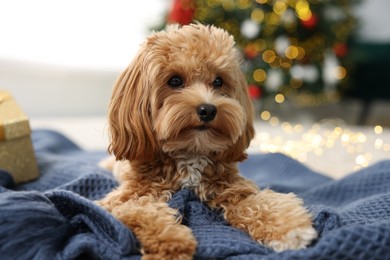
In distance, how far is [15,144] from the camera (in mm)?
2281

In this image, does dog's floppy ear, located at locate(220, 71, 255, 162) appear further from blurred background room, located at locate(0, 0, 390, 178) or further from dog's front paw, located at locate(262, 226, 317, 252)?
blurred background room, located at locate(0, 0, 390, 178)

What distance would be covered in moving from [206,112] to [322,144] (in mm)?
2022

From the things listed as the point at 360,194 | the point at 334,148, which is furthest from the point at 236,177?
the point at 334,148

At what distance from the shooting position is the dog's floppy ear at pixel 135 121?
1.67 metres

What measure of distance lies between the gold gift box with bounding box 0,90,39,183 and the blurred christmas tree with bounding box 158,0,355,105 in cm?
212

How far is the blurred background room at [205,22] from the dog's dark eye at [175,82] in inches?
86.0

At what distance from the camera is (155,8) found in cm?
507

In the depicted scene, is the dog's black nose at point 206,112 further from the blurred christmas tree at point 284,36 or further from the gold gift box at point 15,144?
the blurred christmas tree at point 284,36

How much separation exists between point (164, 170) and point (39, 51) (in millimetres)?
3493

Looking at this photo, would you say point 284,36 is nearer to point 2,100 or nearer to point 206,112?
point 2,100

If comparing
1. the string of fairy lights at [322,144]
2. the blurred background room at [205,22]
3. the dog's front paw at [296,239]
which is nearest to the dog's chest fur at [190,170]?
the dog's front paw at [296,239]

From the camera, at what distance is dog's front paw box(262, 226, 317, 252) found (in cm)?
146

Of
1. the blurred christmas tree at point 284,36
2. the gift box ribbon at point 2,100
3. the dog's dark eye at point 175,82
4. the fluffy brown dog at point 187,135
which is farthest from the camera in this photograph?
the blurred christmas tree at point 284,36

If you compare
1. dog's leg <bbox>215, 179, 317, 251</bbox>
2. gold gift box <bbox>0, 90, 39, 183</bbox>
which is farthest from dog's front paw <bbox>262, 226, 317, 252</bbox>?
gold gift box <bbox>0, 90, 39, 183</bbox>
